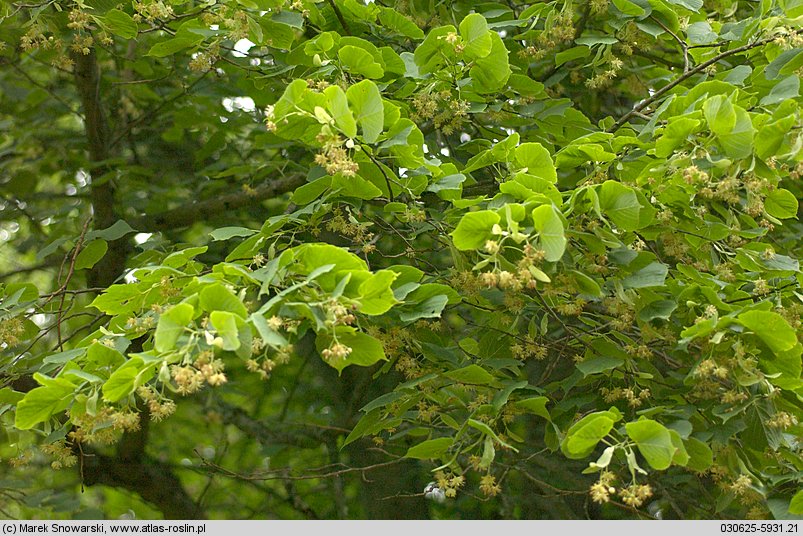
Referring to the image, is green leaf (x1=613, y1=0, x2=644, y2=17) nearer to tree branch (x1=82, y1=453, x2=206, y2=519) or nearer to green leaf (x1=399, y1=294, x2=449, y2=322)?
green leaf (x1=399, y1=294, x2=449, y2=322)

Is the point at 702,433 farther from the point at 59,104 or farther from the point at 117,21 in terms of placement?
the point at 59,104

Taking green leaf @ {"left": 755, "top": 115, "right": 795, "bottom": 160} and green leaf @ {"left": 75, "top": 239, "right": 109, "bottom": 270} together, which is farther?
green leaf @ {"left": 75, "top": 239, "right": 109, "bottom": 270}

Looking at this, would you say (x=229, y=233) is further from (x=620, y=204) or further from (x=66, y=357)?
(x=620, y=204)

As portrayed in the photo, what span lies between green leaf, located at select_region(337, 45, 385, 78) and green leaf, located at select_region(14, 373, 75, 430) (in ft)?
3.80

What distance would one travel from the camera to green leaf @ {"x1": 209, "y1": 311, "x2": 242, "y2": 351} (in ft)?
5.31

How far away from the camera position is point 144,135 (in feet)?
15.3

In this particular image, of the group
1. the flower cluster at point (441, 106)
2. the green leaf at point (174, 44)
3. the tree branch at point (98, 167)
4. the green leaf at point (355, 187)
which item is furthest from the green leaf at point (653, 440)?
the tree branch at point (98, 167)

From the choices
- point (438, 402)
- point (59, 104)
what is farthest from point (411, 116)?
point (59, 104)

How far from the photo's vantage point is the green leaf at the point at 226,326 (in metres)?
1.62

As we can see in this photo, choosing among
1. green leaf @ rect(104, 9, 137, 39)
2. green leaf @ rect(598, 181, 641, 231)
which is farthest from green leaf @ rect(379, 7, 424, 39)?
green leaf @ rect(598, 181, 641, 231)

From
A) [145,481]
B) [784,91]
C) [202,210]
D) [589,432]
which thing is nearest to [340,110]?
[589,432]

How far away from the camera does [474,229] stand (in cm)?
193

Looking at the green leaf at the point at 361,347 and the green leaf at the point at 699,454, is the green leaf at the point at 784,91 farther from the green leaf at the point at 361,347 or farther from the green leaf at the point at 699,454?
the green leaf at the point at 361,347

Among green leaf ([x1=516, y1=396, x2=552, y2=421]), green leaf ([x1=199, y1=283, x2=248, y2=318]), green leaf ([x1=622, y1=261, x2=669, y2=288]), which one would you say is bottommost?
green leaf ([x1=516, y1=396, x2=552, y2=421])
